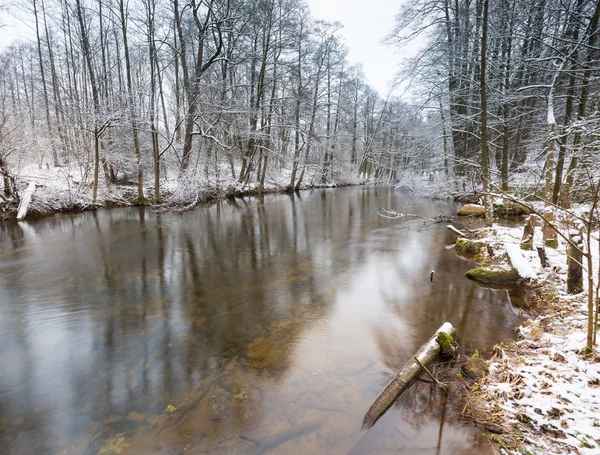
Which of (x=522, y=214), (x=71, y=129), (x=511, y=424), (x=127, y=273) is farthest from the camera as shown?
(x=71, y=129)

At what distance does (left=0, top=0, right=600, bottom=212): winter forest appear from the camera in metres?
8.97

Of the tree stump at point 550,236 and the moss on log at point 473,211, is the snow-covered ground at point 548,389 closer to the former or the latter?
the tree stump at point 550,236

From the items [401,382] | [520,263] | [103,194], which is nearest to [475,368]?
[401,382]

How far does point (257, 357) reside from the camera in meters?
4.05

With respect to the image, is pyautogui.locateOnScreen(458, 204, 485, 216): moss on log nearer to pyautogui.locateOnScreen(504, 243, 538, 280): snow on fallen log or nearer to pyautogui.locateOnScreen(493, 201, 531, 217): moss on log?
pyautogui.locateOnScreen(493, 201, 531, 217): moss on log

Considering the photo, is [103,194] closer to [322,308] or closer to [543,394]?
[322,308]

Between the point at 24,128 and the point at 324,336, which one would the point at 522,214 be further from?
the point at 24,128

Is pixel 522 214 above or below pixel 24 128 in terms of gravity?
below

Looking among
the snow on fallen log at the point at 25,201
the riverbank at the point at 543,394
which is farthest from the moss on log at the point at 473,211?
the snow on fallen log at the point at 25,201

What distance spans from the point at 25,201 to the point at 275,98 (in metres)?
14.7

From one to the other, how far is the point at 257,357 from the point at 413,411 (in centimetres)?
201

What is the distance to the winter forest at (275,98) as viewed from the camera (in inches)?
353

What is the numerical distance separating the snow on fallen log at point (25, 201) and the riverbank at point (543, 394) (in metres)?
17.9

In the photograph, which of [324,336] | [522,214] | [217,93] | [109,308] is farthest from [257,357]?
Result: [217,93]
